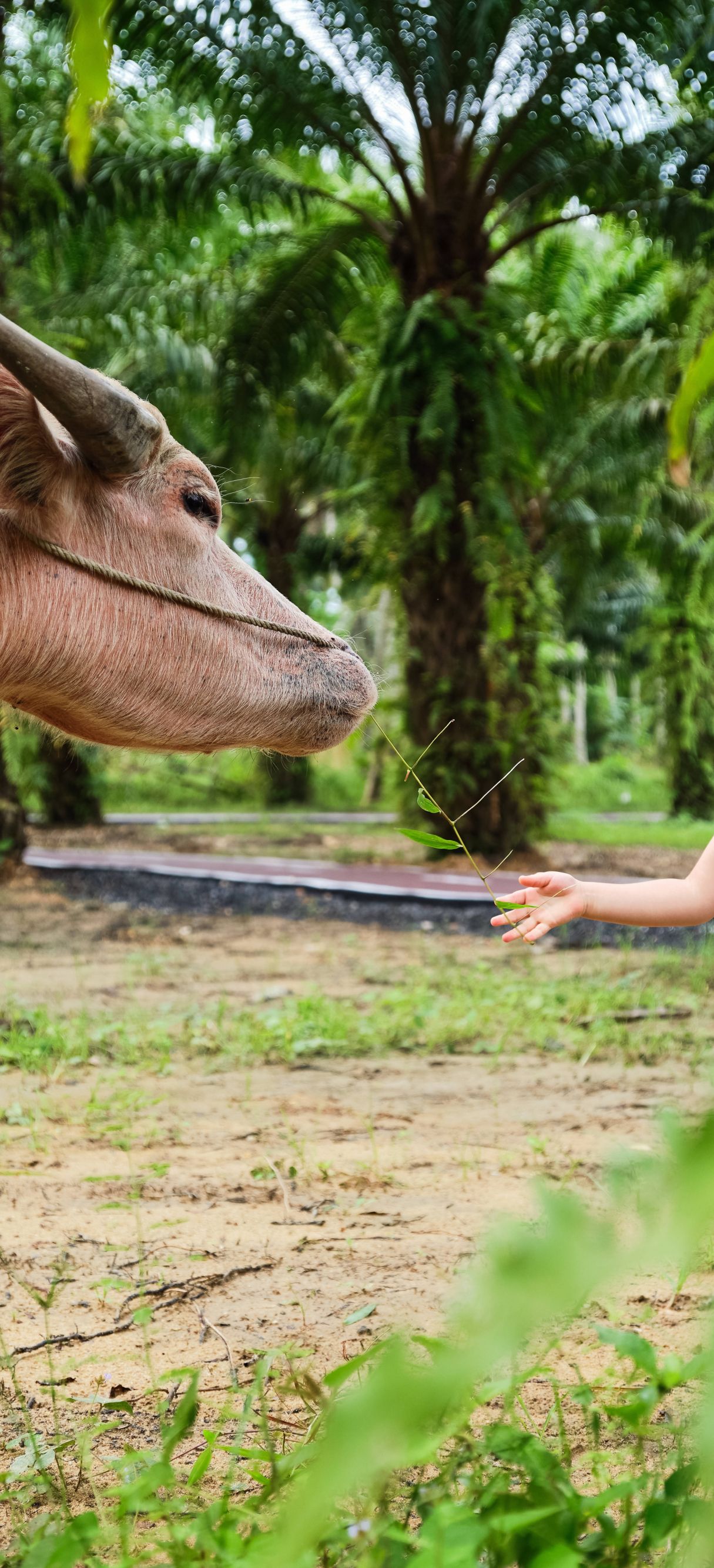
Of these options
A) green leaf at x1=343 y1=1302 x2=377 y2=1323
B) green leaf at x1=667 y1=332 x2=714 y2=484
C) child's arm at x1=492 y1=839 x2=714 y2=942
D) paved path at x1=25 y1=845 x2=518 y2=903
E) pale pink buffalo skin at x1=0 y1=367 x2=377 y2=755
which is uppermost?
green leaf at x1=667 y1=332 x2=714 y2=484

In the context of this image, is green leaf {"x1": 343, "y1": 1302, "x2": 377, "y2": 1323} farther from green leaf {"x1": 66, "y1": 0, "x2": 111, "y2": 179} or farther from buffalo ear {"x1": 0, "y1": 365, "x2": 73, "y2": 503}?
green leaf {"x1": 66, "y1": 0, "x2": 111, "y2": 179}

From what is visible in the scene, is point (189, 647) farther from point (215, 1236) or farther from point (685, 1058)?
point (685, 1058)

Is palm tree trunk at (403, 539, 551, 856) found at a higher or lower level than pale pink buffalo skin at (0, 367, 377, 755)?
lower

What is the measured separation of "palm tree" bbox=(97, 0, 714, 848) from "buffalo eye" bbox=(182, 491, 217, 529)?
6237 millimetres

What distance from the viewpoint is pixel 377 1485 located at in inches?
40.6

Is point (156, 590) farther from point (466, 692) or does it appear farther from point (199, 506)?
point (466, 692)

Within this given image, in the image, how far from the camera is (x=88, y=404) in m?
1.93

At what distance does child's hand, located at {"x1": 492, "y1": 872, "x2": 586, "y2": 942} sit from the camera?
171 cm

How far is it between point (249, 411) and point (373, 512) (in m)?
1.87

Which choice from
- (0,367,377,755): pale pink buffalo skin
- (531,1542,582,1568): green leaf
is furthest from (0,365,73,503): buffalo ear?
(531,1542,582,1568): green leaf

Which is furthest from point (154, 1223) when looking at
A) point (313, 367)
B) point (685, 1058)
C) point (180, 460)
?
point (313, 367)

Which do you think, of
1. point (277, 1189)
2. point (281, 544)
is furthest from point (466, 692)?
point (281, 544)

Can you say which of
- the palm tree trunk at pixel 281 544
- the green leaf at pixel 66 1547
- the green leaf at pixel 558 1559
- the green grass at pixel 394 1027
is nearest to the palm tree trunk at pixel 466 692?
the green grass at pixel 394 1027

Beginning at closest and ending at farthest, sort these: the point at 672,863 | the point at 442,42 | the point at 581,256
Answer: the point at 442,42, the point at 672,863, the point at 581,256
